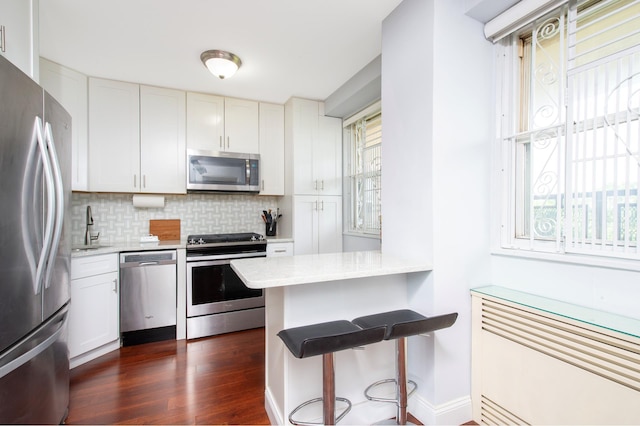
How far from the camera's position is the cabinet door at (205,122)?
3270 mm

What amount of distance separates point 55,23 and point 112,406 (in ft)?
8.62

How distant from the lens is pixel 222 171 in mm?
3326

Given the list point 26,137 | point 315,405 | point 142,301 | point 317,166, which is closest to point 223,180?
point 317,166

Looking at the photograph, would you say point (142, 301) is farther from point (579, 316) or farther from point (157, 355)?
point (579, 316)

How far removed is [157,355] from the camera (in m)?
2.57

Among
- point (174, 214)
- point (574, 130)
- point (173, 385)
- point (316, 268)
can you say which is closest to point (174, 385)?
point (173, 385)

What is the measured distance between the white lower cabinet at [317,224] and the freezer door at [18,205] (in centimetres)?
236

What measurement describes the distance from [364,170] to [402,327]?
230 cm

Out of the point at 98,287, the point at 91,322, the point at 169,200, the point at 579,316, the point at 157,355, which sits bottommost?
the point at 157,355

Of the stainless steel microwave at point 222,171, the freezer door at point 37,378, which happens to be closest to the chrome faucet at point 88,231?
the stainless steel microwave at point 222,171

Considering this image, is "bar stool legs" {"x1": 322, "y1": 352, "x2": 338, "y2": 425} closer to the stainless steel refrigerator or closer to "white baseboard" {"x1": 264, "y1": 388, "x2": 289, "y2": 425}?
"white baseboard" {"x1": 264, "y1": 388, "x2": 289, "y2": 425}

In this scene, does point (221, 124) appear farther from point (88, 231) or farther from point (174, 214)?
point (88, 231)

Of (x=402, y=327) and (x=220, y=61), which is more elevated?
(x=220, y=61)

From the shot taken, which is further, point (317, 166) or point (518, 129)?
point (317, 166)
